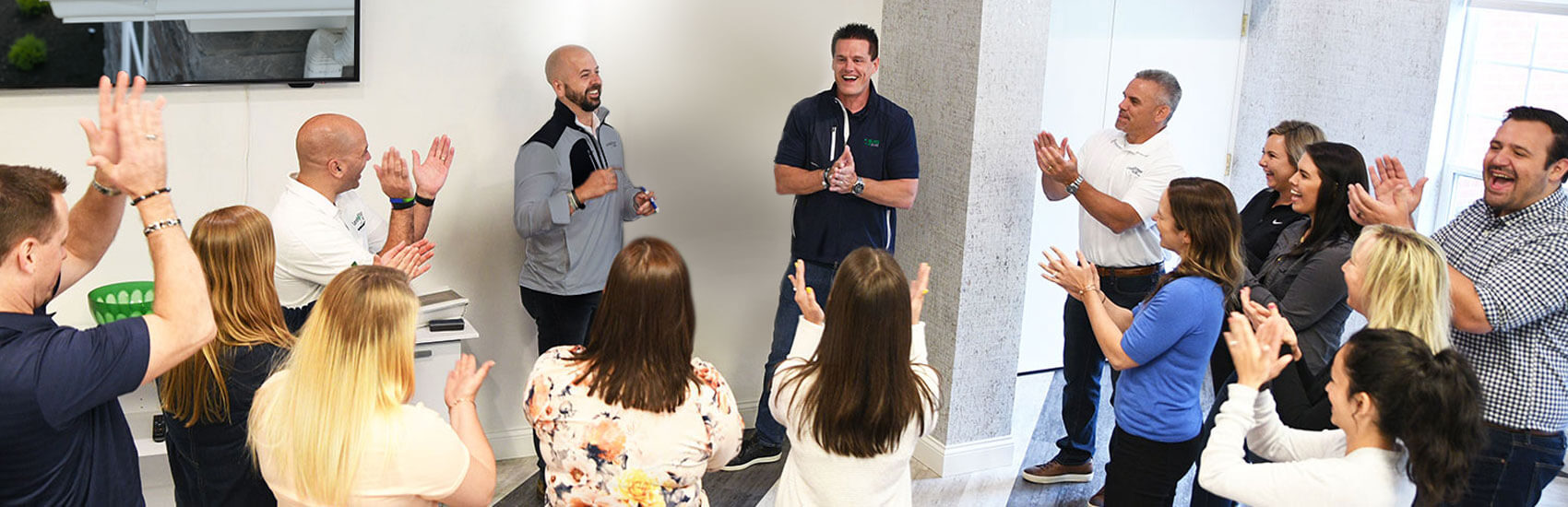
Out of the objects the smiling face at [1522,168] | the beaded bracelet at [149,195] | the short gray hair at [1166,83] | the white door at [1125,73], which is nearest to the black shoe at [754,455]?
the white door at [1125,73]

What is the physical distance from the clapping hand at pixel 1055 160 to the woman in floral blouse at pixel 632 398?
2.03m

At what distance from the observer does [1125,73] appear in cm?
499

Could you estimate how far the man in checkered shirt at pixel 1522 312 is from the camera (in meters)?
2.66

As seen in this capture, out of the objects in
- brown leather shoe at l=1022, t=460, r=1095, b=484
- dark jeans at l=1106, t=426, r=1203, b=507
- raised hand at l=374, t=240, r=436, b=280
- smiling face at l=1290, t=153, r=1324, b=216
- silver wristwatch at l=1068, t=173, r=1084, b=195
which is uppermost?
smiling face at l=1290, t=153, r=1324, b=216

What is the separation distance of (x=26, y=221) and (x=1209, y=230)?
8.08 feet

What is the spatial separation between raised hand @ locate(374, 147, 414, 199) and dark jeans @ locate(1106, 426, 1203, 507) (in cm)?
212

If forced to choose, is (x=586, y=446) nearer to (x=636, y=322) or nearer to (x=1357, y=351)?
(x=636, y=322)

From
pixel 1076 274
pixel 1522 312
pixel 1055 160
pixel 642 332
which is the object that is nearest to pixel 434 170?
pixel 642 332

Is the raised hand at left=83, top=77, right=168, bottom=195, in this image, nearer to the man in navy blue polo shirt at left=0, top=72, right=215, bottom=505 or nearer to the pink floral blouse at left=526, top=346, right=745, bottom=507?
the man in navy blue polo shirt at left=0, top=72, right=215, bottom=505

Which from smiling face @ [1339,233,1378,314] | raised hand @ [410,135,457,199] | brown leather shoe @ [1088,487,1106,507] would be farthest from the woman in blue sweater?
raised hand @ [410,135,457,199]

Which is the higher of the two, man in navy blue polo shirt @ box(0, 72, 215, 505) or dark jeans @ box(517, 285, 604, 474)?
man in navy blue polo shirt @ box(0, 72, 215, 505)

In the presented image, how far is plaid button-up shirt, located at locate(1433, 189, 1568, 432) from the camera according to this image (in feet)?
8.70

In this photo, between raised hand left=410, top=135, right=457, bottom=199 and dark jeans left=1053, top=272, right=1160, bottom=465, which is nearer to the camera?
raised hand left=410, top=135, right=457, bottom=199

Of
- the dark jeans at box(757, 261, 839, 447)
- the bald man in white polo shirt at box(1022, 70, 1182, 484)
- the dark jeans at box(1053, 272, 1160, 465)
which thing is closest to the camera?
the bald man in white polo shirt at box(1022, 70, 1182, 484)
